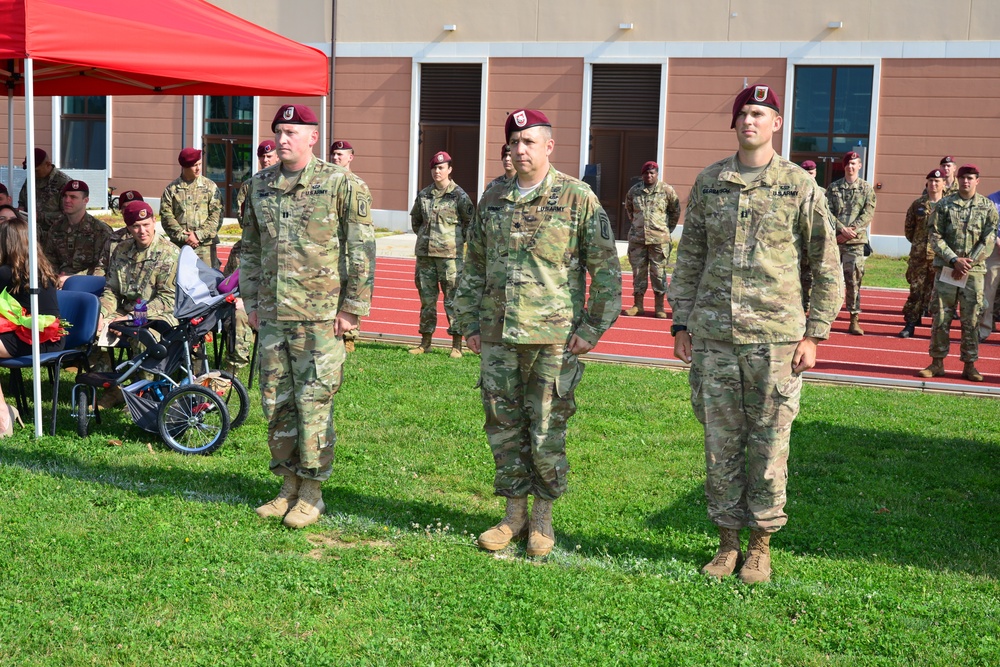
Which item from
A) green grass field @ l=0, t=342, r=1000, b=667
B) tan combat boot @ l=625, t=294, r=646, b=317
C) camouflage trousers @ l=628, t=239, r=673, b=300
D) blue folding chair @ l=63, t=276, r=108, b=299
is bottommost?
green grass field @ l=0, t=342, r=1000, b=667

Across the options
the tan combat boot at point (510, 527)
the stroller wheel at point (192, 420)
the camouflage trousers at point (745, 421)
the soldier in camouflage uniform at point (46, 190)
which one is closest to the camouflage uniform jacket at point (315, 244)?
the tan combat boot at point (510, 527)

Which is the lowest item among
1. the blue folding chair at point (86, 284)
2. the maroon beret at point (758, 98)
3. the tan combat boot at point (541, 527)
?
the tan combat boot at point (541, 527)

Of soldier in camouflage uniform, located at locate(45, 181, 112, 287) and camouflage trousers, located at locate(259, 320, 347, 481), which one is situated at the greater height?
soldier in camouflage uniform, located at locate(45, 181, 112, 287)

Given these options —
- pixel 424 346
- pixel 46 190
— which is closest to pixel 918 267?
pixel 424 346

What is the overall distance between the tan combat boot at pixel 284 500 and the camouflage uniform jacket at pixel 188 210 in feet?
19.6

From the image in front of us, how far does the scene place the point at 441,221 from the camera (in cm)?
1115

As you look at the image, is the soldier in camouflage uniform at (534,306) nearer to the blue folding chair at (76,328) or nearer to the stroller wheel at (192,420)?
the stroller wheel at (192,420)

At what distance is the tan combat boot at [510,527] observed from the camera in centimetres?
532

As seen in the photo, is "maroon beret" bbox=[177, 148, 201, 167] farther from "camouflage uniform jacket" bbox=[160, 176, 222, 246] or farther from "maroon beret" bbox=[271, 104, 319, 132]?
"maroon beret" bbox=[271, 104, 319, 132]

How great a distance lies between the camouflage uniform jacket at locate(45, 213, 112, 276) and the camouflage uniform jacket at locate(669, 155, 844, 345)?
270 inches

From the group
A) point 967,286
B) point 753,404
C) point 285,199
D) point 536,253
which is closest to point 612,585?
point 753,404

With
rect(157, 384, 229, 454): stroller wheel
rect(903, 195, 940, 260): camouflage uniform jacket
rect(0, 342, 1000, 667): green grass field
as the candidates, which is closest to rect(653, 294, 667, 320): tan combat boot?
rect(903, 195, 940, 260): camouflage uniform jacket

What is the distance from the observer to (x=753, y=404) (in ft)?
15.9

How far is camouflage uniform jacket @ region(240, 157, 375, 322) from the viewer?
5.59m
